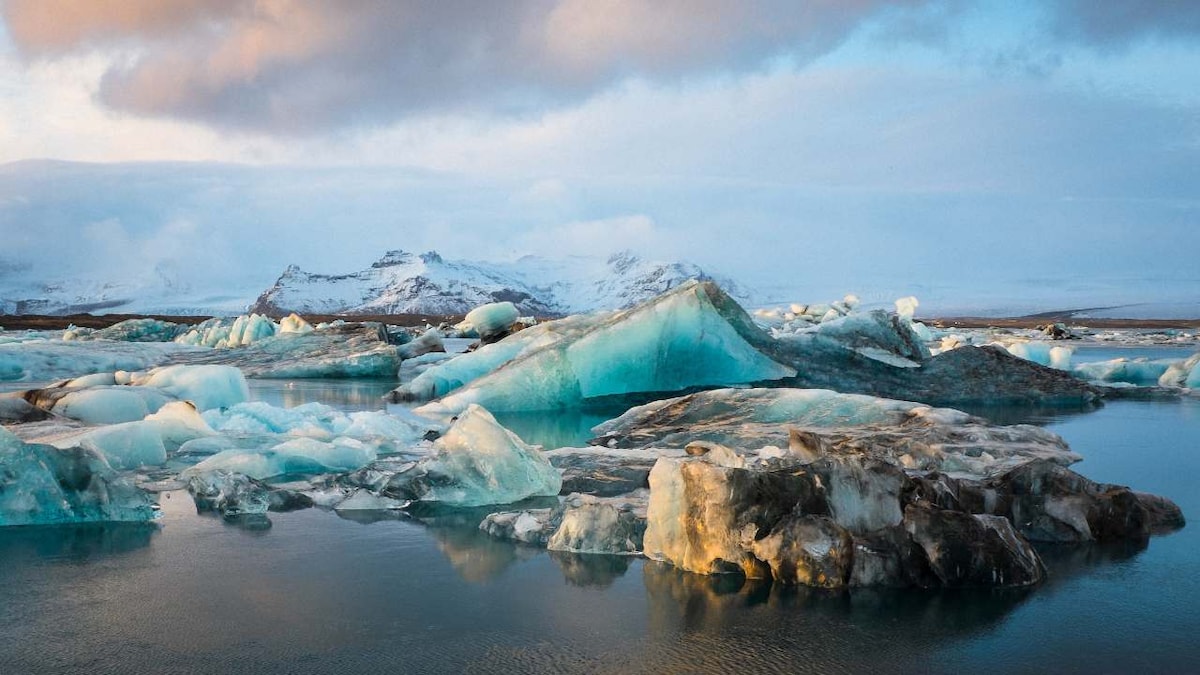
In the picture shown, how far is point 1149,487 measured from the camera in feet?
20.1

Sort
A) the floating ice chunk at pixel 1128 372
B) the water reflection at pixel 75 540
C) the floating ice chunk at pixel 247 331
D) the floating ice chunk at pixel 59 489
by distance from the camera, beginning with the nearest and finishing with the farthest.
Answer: the water reflection at pixel 75 540 < the floating ice chunk at pixel 59 489 < the floating ice chunk at pixel 1128 372 < the floating ice chunk at pixel 247 331

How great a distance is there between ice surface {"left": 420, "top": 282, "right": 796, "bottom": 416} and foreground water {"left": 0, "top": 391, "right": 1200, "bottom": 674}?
6.28 m

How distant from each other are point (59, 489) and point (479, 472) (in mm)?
2102

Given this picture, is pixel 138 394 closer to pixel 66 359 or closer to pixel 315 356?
pixel 315 356

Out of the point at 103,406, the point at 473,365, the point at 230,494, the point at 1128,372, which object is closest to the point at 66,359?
the point at 473,365

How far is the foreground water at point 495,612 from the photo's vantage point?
300cm

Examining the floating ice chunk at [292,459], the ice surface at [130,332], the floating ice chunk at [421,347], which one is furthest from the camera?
the ice surface at [130,332]

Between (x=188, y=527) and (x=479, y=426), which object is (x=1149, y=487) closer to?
(x=479, y=426)

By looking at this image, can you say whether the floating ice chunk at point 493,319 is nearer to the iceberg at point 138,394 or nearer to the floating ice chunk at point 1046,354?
the floating ice chunk at point 1046,354

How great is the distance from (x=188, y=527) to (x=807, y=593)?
299 centimetres

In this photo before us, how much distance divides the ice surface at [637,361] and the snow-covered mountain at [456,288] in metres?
129

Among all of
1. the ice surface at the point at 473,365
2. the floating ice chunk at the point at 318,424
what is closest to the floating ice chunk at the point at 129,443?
the floating ice chunk at the point at 318,424

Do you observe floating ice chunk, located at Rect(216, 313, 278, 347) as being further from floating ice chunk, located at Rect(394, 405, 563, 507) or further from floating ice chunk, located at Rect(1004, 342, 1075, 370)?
floating ice chunk, located at Rect(394, 405, 563, 507)

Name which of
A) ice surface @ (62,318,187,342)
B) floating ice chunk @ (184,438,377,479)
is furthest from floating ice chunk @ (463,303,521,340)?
floating ice chunk @ (184,438,377,479)
